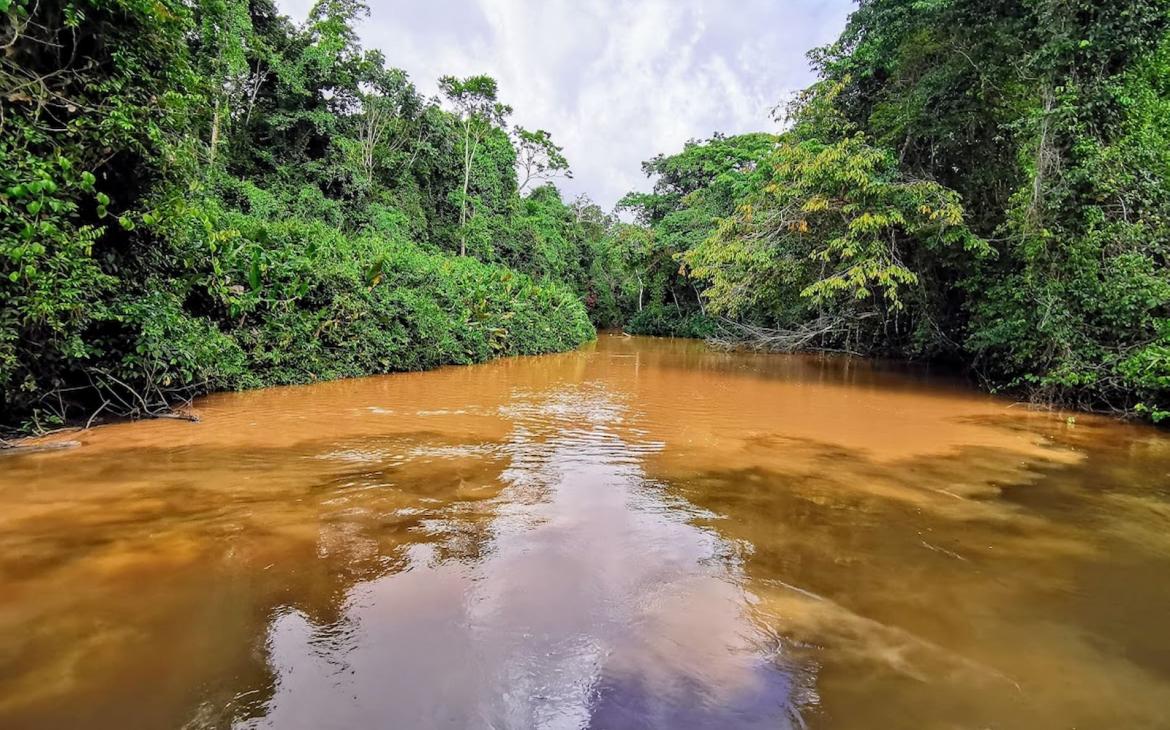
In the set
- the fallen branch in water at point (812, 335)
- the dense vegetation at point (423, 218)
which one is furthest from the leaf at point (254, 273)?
the fallen branch in water at point (812, 335)

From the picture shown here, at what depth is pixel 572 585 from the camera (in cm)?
292

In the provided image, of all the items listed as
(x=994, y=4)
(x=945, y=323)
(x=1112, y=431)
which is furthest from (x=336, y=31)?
(x=1112, y=431)

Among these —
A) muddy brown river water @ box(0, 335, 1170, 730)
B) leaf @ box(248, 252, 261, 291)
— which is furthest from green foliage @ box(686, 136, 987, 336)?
leaf @ box(248, 252, 261, 291)

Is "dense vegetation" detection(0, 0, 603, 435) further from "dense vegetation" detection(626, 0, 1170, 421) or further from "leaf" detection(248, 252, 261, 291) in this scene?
"dense vegetation" detection(626, 0, 1170, 421)

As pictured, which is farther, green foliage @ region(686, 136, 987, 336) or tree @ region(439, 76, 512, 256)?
tree @ region(439, 76, 512, 256)

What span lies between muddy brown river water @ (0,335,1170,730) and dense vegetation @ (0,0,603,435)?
1.12 m

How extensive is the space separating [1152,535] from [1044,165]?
695 cm

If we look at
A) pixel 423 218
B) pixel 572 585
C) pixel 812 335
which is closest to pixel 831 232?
pixel 812 335

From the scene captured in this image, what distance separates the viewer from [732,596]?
2848mm

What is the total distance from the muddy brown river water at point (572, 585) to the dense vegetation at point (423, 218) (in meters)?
1.73

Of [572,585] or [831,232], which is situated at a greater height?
[831,232]

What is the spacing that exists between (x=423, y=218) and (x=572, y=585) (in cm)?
2195

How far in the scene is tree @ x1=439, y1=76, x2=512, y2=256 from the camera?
80.8ft

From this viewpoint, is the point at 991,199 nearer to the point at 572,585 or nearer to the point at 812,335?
the point at 812,335
